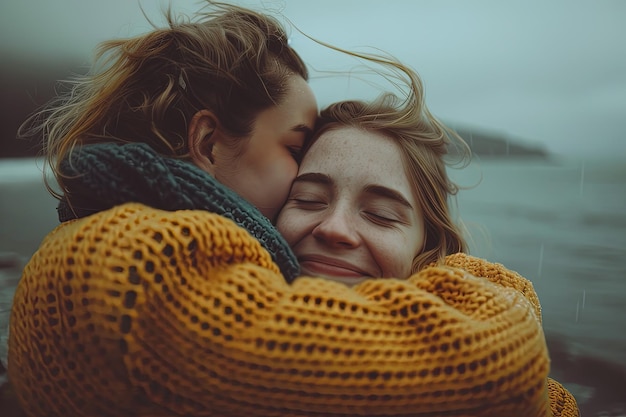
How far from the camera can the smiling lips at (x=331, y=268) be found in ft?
2.34

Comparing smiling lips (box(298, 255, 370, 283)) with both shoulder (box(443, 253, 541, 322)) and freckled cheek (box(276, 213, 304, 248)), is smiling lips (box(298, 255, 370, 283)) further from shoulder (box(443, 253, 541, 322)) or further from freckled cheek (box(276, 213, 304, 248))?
shoulder (box(443, 253, 541, 322))

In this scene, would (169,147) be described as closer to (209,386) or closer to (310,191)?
(310,191)

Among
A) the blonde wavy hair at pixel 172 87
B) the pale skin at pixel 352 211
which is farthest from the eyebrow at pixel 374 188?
the blonde wavy hair at pixel 172 87

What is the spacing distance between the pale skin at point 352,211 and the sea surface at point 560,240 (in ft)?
1.01

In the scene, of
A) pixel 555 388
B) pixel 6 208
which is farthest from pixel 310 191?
pixel 6 208

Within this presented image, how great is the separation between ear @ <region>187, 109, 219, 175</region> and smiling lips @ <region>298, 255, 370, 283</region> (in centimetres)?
20

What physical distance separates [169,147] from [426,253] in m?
0.47

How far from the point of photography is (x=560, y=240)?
3.89 ft

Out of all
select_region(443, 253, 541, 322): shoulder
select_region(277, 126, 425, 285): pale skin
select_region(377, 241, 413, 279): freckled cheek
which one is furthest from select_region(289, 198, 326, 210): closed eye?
select_region(443, 253, 541, 322): shoulder

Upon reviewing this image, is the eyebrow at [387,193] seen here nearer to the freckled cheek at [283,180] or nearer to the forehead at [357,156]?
the forehead at [357,156]

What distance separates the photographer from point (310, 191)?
79 centimetres

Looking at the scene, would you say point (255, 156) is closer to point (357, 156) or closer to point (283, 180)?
point (283, 180)

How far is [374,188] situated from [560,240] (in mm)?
646

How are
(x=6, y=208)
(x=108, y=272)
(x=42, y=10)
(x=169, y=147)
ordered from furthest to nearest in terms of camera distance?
(x=6, y=208) < (x=42, y=10) < (x=169, y=147) < (x=108, y=272)
